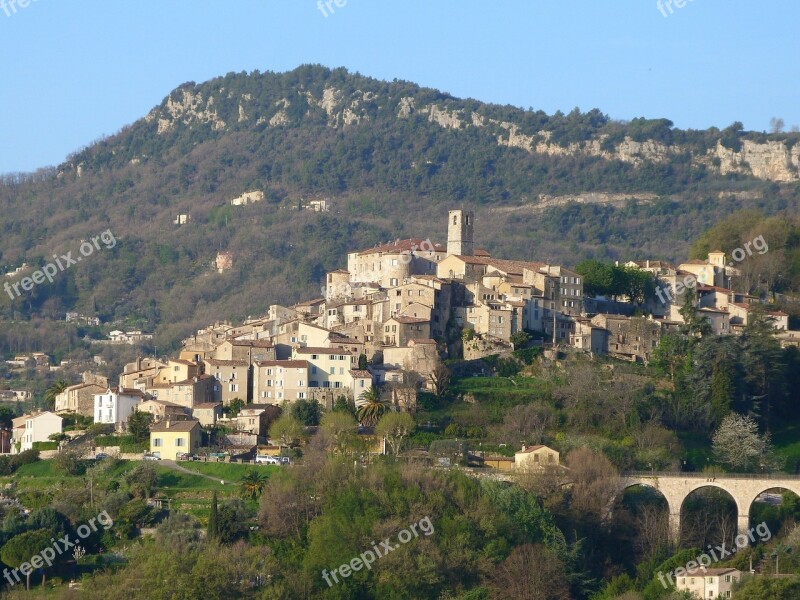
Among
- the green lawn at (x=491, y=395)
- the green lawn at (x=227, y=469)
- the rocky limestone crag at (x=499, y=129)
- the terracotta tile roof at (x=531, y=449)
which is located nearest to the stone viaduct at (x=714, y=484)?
the terracotta tile roof at (x=531, y=449)

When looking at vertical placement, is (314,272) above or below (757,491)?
above

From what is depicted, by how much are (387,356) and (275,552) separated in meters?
16.2

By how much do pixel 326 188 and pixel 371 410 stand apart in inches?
3918

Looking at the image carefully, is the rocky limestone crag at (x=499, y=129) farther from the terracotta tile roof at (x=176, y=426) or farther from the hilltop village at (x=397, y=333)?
the terracotta tile roof at (x=176, y=426)

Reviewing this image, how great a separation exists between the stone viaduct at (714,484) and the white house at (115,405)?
64.6ft

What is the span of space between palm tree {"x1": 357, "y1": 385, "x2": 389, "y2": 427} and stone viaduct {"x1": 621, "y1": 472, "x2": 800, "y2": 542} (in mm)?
9903

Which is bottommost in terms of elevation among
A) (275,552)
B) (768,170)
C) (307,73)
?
(275,552)

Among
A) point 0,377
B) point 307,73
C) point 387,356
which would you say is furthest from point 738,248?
point 307,73

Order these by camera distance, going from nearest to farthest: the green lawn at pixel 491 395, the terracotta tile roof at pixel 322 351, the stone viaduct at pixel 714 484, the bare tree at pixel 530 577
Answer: the bare tree at pixel 530 577
the stone viaduct at pixel 714 484
the green lawn at pixel 491 395
the terracotta tile roof at pixel 322 351

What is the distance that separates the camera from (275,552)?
57188 millimetres

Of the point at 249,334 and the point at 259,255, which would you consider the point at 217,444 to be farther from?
the point at 259,255

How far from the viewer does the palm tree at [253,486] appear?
61656 millimetres

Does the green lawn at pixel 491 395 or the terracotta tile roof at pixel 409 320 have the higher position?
the terracotta tile roof at pixel 409 320

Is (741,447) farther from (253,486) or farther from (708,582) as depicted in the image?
(253,486)
